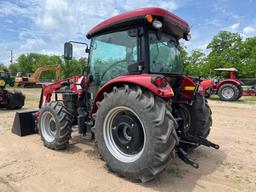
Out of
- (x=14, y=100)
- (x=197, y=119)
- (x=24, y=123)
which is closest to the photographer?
(x=197, y=119)

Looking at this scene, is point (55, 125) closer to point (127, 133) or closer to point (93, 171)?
point (93, 171)

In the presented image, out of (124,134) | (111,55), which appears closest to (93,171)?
(124,134)

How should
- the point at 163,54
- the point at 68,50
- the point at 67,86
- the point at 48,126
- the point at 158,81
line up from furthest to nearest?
the point at 67,86 < the point at 48,126 < the point at 68,50 < the point at 163,54 < the point at 158,81

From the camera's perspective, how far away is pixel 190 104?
14.4 ft

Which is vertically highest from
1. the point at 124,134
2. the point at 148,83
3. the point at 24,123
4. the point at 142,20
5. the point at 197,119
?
the point at 142,20

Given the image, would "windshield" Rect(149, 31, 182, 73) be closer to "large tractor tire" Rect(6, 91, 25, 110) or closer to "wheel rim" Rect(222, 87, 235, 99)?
"large tractor tire" Rect(6, 91, 25, 110)

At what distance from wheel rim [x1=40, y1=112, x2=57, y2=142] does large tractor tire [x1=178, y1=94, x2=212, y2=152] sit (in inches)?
97.5

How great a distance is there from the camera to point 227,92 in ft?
48.1

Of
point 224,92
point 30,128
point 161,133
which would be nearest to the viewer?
point 161,133

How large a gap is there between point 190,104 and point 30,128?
3683 mm

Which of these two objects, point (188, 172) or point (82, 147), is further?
point (82, 147)

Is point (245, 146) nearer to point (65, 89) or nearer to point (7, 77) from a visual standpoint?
point (65, 89)

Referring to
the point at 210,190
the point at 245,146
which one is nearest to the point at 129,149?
the point at 210,190

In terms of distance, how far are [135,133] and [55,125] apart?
6.28 feet
